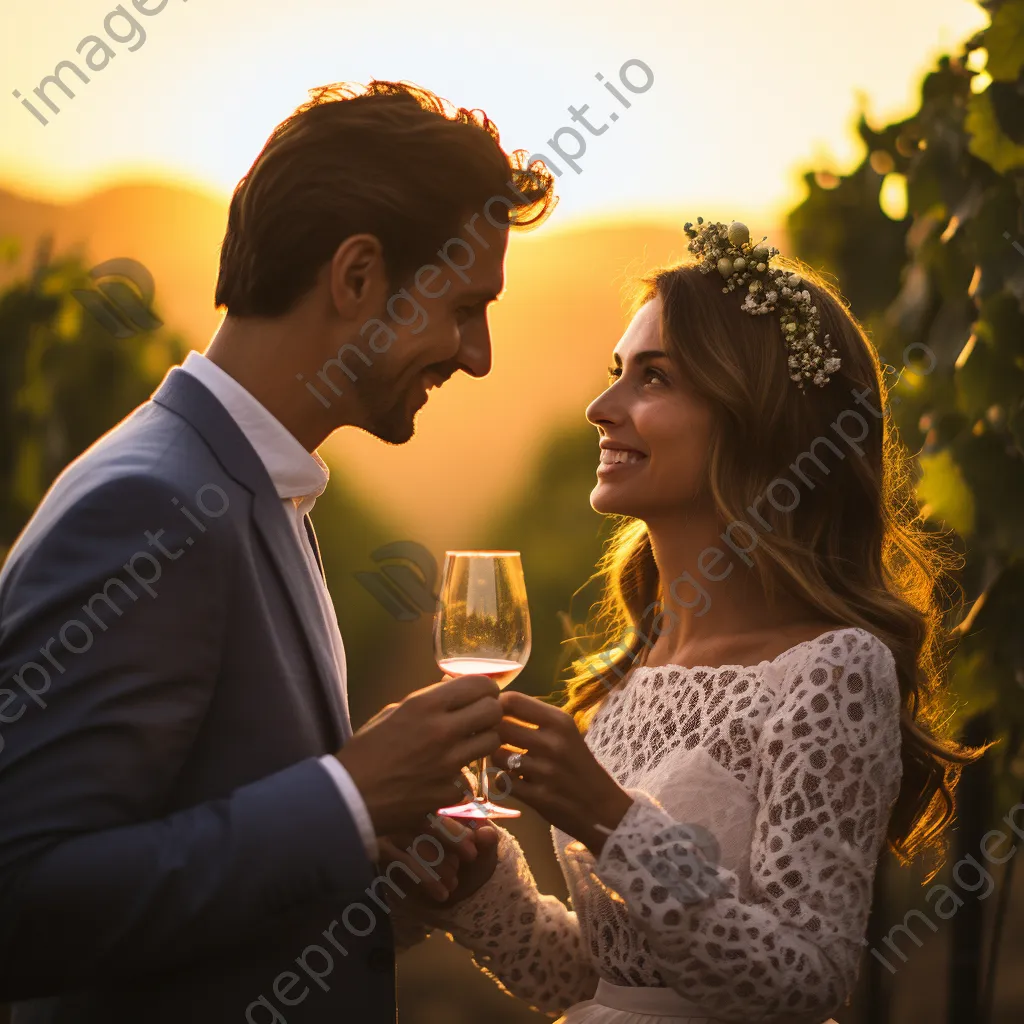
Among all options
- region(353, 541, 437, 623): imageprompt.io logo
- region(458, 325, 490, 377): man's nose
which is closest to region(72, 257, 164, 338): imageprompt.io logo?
region(353, 541, 437, 623): imageprompt.io logo

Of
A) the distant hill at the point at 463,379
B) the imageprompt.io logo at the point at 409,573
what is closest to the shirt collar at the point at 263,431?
the imageprompt.io logo at the point at 409,573

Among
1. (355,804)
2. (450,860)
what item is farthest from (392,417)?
(450,860)

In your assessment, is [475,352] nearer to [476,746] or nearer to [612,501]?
[612,501]

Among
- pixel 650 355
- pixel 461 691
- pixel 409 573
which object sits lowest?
pixel 409 573

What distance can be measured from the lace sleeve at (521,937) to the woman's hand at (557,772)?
66cm

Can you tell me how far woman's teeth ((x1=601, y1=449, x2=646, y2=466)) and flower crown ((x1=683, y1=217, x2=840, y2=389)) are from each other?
46cm

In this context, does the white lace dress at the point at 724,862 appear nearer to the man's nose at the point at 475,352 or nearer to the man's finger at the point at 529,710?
the man's finger at the point at 529,710

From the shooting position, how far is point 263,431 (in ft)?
7.50

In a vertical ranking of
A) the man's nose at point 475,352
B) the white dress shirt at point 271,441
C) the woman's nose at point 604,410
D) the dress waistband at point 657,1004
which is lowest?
the dress waistband at point 657,1004

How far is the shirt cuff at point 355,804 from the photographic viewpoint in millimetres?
1885

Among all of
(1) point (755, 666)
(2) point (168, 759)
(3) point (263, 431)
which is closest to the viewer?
(2) point (168, 759)

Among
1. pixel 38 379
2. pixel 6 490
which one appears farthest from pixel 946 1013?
pixel 38 379

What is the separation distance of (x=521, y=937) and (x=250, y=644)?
1334 mm

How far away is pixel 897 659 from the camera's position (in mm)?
2836
